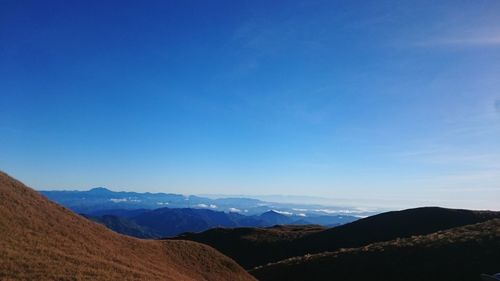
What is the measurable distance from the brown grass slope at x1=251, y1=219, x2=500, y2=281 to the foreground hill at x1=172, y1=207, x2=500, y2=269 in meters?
27.8

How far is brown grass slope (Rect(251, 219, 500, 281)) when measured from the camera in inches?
1410

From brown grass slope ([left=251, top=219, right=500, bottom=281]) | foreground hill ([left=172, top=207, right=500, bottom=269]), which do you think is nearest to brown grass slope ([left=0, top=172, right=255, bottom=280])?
brown grass slope ([left=251, top=219, right=500, bottom=281])

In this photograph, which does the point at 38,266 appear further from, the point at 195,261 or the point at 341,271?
the point at 341,271

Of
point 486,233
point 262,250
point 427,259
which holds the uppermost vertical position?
point 486,233

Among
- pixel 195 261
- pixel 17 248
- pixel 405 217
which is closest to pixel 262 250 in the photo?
pixel 405 217

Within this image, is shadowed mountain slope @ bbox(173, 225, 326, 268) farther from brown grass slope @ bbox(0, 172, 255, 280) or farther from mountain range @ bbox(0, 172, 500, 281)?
brown grass slope @ bbox(0, 172, 255, 280)

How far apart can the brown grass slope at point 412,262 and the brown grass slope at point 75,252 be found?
7515 mm

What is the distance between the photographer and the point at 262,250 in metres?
87.4

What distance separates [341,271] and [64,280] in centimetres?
2862

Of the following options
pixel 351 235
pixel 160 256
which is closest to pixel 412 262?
pixel 160 256

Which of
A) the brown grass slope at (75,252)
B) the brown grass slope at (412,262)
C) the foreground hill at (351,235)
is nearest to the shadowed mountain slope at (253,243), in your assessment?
the foreground hill at (351,235)

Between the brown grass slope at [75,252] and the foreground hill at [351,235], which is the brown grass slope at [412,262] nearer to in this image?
the brown grass slope at [75,252]

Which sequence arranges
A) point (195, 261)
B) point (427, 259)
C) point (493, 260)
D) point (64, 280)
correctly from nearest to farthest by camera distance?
point (64, 280)
point (493, 260)
point (427, 259)
point (195, 261)

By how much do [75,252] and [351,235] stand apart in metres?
64.1
